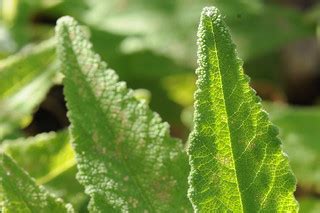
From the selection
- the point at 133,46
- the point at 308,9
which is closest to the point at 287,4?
the point at 308,9

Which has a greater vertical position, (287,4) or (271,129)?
(287,4)

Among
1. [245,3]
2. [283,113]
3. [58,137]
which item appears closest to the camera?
[58,137]

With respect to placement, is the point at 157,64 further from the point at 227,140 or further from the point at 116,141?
the point at 227,140

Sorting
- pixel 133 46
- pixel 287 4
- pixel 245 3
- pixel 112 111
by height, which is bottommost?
pixel 112 111

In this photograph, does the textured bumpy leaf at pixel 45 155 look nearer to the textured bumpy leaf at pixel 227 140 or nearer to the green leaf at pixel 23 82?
the green leaf at pixel 23 82

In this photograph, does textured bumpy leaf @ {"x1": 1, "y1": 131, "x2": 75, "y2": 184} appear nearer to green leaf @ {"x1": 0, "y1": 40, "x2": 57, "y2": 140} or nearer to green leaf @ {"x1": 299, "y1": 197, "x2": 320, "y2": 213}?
green leaf @ {"x1": 0, "y1": 40, "x2": 57, "y2": 140}

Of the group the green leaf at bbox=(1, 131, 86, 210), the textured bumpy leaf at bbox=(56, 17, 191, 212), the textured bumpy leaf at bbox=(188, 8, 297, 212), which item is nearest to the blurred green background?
the green leaf at bbox=(1, 131, 86, 210)

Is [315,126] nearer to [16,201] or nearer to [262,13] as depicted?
[262,13]

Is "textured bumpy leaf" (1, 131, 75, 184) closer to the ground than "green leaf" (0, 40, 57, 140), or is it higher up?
closer to the ground
